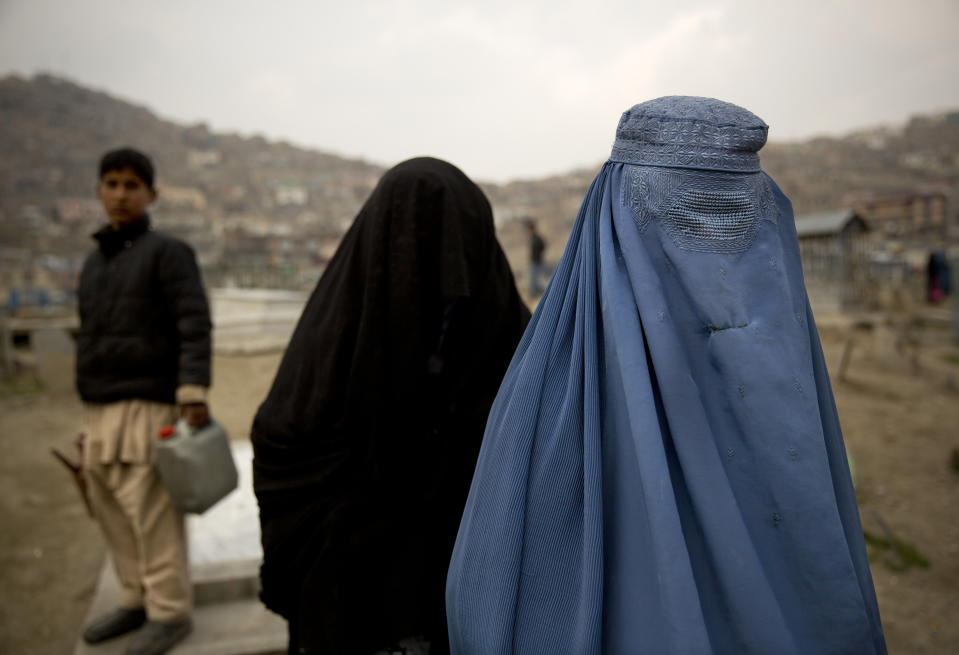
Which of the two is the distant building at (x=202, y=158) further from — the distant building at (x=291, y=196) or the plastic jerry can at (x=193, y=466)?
the plastic jerry can at (x=193, y=466)

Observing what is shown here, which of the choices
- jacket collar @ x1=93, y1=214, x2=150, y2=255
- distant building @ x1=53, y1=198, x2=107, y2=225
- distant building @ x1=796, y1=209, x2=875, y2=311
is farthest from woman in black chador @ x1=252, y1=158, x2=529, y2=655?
distant building @ x1=53, y1=198, x2=107, y2=225

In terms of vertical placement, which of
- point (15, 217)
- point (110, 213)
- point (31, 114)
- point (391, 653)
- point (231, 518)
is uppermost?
point (31, 114)

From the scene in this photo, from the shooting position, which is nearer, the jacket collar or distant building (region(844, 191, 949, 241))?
the jacket collar

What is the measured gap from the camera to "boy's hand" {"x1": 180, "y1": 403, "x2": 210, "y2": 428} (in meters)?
2.25

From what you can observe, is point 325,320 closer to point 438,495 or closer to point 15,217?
point 438,495

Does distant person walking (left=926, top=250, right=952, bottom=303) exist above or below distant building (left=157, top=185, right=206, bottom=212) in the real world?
below

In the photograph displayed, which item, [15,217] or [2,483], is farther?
[15,217]

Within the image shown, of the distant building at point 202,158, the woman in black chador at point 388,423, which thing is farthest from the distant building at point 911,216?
the distant building at point 202,158

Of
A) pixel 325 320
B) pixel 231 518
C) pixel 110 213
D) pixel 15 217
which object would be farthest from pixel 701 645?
pixel 15 217

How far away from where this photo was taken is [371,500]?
4.34 feet

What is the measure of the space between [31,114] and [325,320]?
74.3 metres

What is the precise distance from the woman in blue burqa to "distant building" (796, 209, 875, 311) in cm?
1648

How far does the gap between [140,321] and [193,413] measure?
0.41m

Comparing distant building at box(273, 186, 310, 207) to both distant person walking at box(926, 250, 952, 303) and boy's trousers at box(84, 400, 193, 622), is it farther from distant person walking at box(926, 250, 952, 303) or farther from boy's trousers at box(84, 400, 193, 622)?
boy's trousers at box(84, 400, 193, 622)
